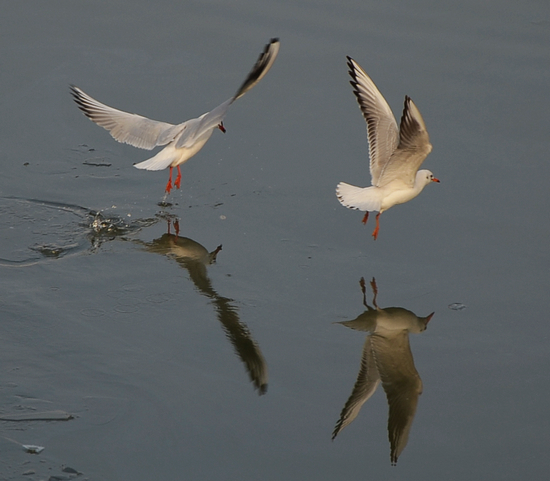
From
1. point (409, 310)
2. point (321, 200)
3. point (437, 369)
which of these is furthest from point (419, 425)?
point (321, 200)

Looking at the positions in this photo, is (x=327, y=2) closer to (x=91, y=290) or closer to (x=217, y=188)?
(x=217, y=188)

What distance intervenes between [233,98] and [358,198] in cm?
120

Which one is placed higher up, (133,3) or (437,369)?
(133,3)

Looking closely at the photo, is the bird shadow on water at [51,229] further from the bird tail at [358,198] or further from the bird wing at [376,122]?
the bird wing at [376,122]

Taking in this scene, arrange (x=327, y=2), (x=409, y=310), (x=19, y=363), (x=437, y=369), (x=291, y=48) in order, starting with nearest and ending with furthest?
(x=19, y=363) → (x=437, y=369) → (x=409, y=310) → (x=291, y=48) → (x=327, y=2)

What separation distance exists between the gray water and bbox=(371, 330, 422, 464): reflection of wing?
0.06 m

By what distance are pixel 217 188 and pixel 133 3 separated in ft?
13.0

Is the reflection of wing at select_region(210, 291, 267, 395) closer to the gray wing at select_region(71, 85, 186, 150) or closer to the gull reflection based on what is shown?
the gull reflection

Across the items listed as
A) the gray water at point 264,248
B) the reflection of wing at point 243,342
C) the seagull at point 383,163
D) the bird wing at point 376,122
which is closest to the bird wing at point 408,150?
the seagull at point 383,163

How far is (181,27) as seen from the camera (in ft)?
30.1

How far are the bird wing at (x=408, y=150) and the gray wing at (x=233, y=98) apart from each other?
1.07m

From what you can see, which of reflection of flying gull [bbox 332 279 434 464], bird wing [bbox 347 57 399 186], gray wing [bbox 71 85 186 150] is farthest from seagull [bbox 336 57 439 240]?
gray wing [bbox 71 85 186 150]

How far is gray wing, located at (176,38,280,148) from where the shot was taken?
20.0ft

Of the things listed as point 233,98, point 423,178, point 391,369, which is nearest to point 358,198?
point 423,178
